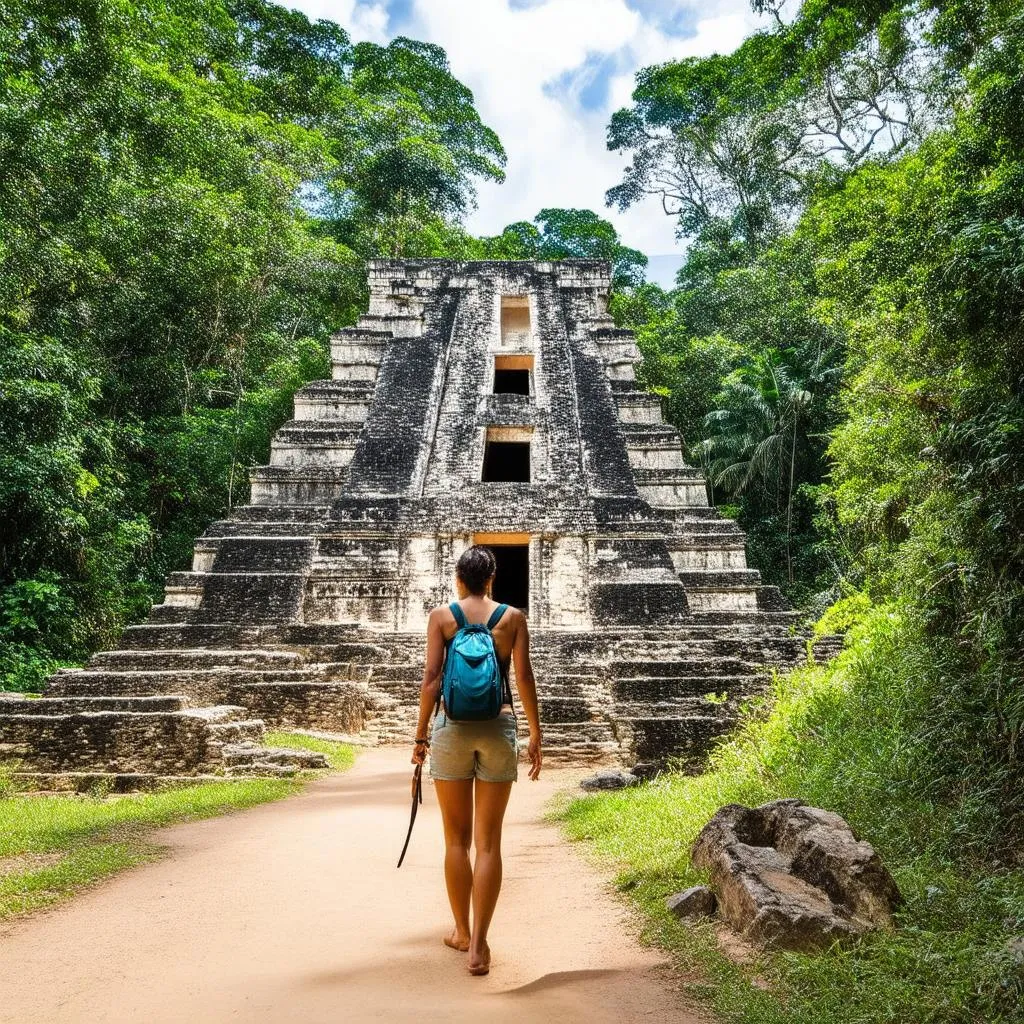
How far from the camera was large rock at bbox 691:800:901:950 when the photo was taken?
2.71m

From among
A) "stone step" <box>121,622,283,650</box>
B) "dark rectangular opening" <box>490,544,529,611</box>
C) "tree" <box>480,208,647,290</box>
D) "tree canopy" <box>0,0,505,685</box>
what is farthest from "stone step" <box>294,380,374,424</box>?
"tree" <box>480,208,647,290</box>

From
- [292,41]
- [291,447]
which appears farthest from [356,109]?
[291,447]

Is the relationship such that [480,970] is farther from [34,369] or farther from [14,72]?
[14,72]

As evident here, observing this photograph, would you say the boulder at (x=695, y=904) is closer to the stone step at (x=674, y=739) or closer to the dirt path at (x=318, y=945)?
the dirt path at (x=318, y=945)

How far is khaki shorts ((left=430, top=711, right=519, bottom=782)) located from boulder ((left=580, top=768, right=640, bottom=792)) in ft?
11.2

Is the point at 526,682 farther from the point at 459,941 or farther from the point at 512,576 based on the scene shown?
the point at 512,576

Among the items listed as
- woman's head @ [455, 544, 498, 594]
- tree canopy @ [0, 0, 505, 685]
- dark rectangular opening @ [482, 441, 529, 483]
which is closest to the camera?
woman's head @ [455, 544, 498, 594]

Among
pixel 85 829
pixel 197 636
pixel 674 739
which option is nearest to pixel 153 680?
pixel 197 636

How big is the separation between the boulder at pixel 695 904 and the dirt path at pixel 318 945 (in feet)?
0.77

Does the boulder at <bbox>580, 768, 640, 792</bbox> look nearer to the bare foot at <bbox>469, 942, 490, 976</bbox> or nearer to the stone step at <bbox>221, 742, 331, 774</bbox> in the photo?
the stone step at <bbox>221, 742, 331, 774</bbox>

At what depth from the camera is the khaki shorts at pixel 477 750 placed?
2.63m

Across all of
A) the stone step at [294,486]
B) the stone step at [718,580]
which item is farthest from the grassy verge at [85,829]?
the stone step at [294,486]

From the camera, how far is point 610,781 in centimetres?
582

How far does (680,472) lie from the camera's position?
1226 centimetres
